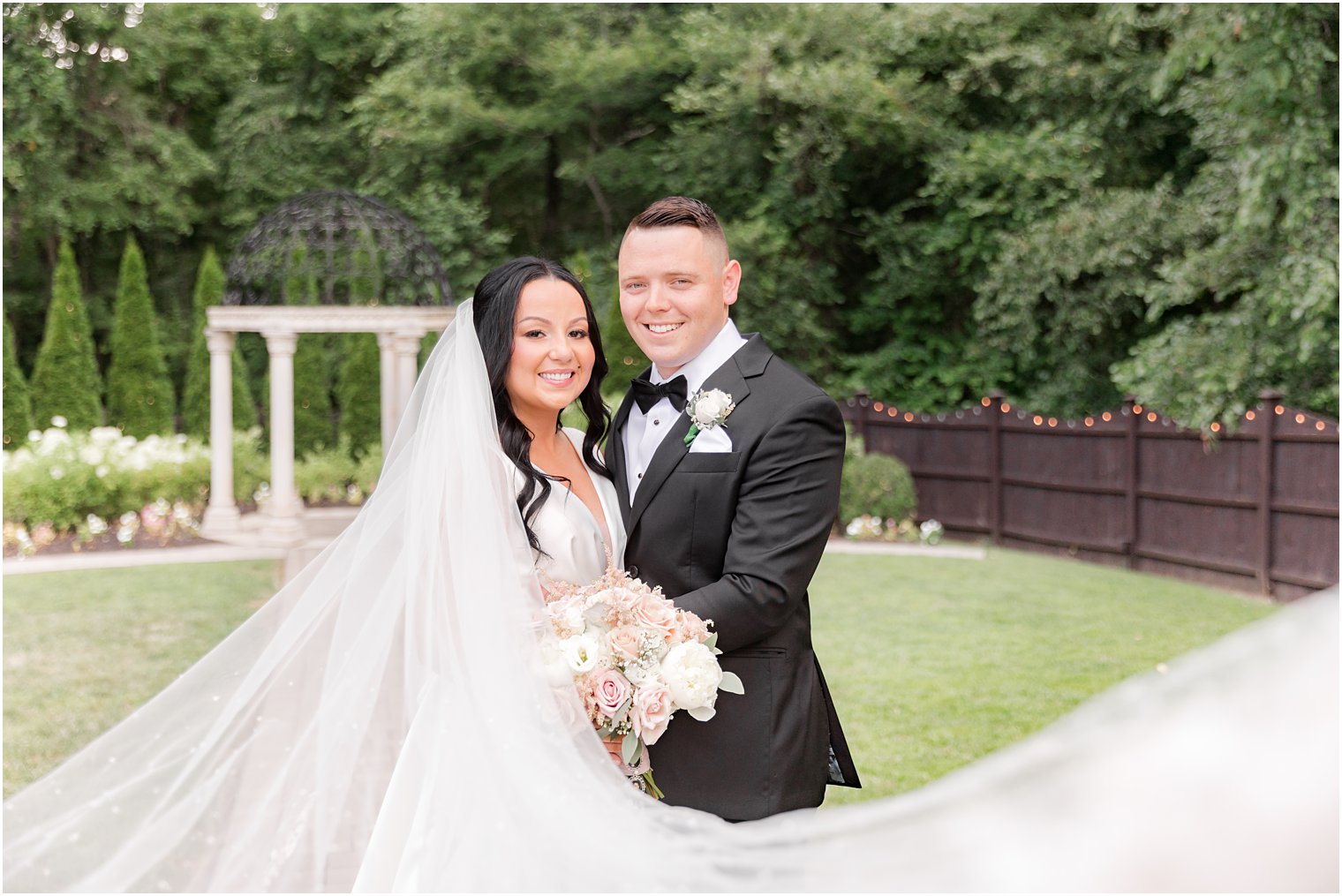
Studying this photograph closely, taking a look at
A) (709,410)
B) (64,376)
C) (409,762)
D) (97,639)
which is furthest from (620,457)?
(64,376)

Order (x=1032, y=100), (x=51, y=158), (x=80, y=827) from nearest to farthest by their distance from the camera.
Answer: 1. (x=80, y=827)
2. (x=1032, y=100)
3. (x=51, y=158)

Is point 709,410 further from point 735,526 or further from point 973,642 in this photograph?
point 973,642

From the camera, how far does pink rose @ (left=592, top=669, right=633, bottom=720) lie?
8.77 feet

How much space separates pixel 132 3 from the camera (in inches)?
811

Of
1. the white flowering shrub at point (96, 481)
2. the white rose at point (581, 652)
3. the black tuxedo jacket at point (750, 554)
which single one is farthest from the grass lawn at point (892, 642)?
the white rose at point (581, 652)

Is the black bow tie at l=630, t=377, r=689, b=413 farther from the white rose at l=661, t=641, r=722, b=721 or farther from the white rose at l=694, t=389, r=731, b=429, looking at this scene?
the white rose at l=661, t=641, r=722, b=721

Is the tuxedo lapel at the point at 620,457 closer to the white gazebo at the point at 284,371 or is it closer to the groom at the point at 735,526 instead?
the groom at the point at 735,526

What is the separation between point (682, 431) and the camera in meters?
3.03

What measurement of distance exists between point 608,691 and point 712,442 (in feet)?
2.21

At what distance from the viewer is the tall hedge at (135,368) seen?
19.0 meters

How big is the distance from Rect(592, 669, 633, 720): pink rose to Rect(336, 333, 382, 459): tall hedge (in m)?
16.5

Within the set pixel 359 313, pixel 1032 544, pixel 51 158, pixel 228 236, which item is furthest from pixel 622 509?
pixel 228 236

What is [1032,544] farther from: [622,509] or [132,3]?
[132,3]

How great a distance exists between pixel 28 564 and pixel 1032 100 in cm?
1508
